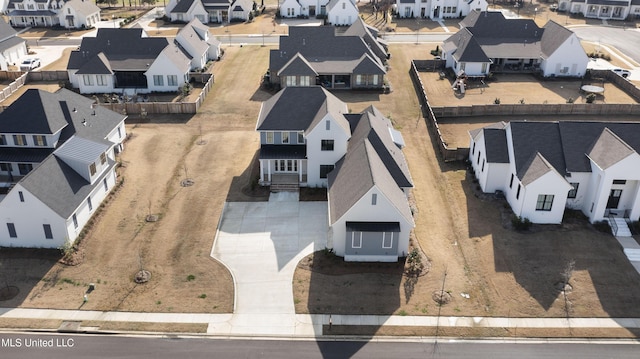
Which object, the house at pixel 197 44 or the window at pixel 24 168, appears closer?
the window at pixel 24 168

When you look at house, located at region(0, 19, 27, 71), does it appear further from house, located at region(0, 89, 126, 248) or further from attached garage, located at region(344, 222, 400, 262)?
attached garage, located at region(344, 222, 400, 262)

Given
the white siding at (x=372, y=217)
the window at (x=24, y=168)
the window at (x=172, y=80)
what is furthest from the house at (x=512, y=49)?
the window at (x=24, y=168)

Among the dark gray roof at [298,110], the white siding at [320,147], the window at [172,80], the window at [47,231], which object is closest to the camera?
the window at [47,231]

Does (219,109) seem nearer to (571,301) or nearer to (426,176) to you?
(426,176)

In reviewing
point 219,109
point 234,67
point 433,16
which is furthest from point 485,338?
point 433,16

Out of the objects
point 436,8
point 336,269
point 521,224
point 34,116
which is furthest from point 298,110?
point 436,8

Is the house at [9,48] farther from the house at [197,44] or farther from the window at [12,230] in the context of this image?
the window at [12,230]

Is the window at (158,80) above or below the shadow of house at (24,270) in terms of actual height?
above

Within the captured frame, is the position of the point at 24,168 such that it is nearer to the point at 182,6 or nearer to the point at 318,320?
the point at 318,320

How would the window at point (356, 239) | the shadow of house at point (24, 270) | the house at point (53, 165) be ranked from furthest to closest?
the house at point (53, 165), the window at point (356, 239), the shadow of house at point (24, 270)
